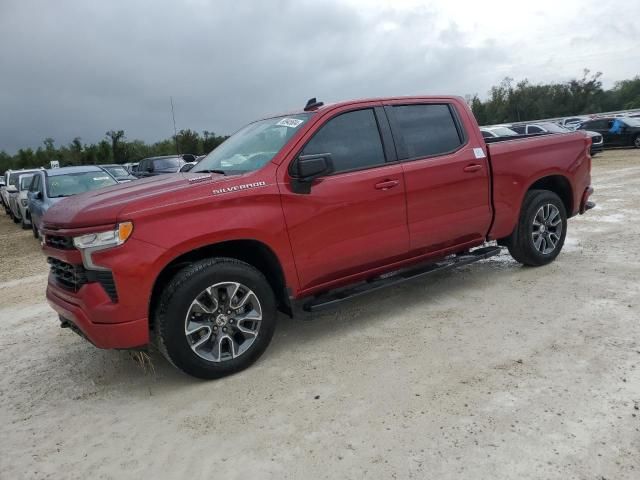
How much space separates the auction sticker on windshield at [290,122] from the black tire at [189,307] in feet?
4.19

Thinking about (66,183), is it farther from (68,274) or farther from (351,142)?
(351,142)

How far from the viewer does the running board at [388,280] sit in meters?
4.17

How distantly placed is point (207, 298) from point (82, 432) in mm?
1138

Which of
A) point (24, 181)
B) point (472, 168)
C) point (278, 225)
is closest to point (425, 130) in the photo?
point (472, 168)

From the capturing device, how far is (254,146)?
14.8 feet

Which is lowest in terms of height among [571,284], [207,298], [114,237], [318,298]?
[571,284]

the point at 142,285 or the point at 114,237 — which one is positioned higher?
the point at 114,237

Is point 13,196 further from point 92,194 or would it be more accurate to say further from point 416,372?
point 416,372

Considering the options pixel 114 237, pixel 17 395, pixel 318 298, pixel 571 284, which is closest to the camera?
pixel 114 237

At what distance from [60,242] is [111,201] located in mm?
505

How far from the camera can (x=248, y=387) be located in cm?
369

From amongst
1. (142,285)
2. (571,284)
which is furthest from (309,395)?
(571,284)

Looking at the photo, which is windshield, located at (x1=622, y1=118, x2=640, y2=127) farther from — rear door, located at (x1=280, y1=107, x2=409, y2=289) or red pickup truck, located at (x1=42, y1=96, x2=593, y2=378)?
rear door, located at (x1=280, y1=107, x2=409, y2=289)

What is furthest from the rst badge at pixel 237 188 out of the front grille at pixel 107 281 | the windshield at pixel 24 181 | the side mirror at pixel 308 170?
the windshield at pixel 24 181
